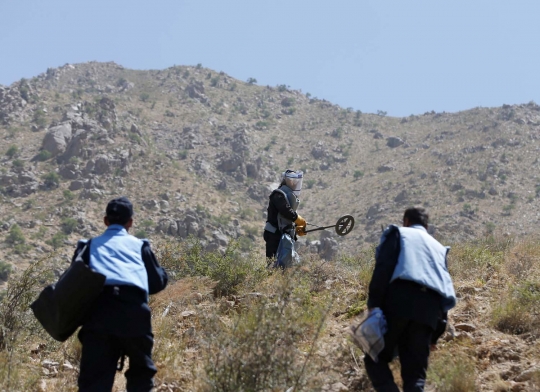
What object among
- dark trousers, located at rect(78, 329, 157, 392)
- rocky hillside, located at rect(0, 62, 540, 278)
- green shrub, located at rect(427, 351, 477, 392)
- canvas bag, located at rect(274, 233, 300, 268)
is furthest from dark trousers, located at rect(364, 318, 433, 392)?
rocky hillside, located at rect(0, 62, 540, 278)

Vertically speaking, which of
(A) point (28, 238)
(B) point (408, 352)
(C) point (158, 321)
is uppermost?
(B) point (408, 352)

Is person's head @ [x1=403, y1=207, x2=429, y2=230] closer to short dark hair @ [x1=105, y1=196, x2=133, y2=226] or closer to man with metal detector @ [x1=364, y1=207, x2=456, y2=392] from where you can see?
man with metal detector @ [x1=364, y1=207, x2=456, y2=392]

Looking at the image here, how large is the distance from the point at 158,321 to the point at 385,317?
255cm

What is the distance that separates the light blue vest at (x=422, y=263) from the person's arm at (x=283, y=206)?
3091mm

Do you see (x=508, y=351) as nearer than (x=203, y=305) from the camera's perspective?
Yes

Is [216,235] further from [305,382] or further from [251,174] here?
[305,382]

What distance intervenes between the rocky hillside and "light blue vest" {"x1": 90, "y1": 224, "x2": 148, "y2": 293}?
22686 mm

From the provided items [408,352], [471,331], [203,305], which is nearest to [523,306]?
[471,331]

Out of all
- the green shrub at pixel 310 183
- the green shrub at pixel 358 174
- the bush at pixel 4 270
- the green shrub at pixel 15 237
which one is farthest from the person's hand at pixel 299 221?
the green shrub at pixel 310 183

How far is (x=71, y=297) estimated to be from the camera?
3.56 meters

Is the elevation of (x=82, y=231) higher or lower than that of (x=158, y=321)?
lower

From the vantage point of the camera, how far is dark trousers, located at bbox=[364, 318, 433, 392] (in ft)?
12.0

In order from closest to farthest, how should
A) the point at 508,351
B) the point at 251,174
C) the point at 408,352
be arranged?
the point at 408,352, the point at 508,351, the point at 251,174

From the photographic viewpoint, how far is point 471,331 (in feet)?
17.4
